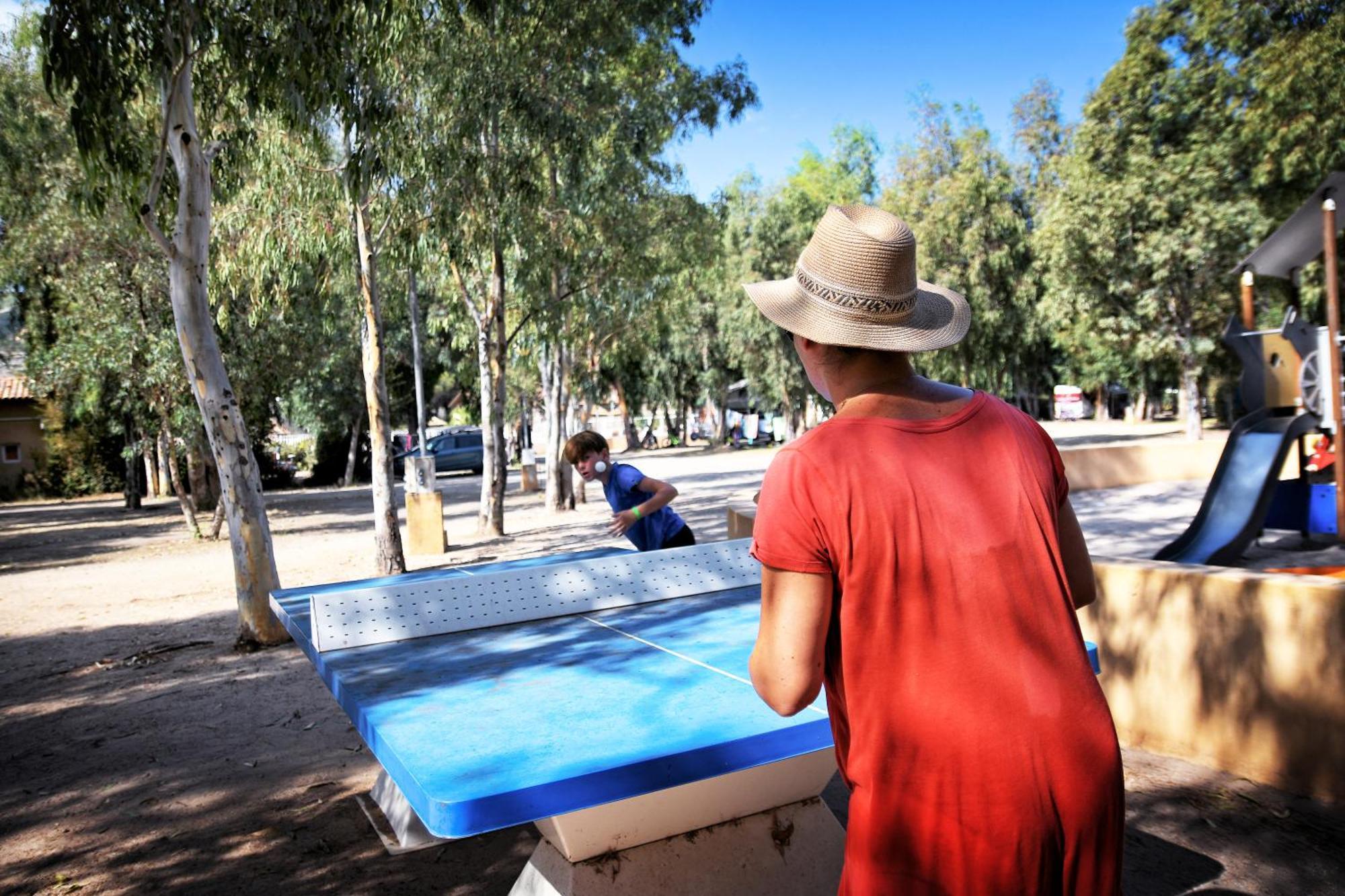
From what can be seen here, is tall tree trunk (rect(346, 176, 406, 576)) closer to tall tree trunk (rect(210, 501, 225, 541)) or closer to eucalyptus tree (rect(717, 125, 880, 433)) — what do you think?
tall tree trunk (rect(210, 501, 225, 541))

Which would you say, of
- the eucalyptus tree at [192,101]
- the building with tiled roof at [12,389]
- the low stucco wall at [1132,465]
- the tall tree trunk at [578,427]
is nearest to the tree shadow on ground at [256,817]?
the eucalyptus tree at [192,101]

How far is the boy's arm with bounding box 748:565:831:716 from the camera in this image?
1563 mm

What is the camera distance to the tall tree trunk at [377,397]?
11.8 m

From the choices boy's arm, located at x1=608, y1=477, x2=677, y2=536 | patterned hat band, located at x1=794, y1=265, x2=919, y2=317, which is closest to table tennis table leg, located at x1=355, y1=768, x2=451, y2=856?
boy's arm, located at x1=608, y1=477, x2=677, y2=536

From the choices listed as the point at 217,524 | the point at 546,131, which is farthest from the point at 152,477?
the point at 546,131

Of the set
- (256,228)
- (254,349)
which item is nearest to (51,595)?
(256,228)

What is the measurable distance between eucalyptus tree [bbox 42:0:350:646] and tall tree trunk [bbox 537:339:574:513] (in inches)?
452

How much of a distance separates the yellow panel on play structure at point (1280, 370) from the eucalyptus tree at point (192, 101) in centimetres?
846

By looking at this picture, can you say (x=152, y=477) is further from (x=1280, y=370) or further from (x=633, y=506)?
(x=1280, y=370)

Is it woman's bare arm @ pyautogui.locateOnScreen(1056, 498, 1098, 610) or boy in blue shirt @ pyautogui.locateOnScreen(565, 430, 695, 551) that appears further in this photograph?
boy in blue shirt @ pyautogui.locateOnScreen(565, 430, 695, 551)

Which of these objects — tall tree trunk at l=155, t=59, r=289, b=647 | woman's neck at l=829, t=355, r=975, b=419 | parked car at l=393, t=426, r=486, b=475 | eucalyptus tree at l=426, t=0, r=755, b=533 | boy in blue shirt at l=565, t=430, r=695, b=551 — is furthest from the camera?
parked car at l=393, t=426, r=486, b=475

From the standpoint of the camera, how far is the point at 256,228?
12.7m

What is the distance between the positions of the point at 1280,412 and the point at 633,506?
6.45 metres

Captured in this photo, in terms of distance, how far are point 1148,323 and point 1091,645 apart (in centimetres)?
2834
